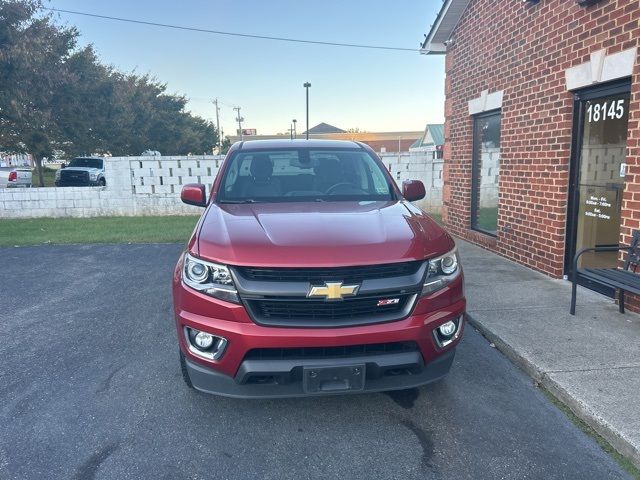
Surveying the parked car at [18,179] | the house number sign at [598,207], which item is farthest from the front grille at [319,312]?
the parked car at [18,179]

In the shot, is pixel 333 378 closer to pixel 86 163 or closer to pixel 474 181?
pixel 474 181

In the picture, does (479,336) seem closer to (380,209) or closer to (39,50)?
(380,209)

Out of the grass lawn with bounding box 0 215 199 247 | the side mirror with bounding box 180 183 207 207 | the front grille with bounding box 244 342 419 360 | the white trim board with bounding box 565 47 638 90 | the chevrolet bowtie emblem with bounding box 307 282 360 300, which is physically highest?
the white trim board with bounding box 565 47 638 90

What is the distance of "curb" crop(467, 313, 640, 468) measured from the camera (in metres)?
2.67

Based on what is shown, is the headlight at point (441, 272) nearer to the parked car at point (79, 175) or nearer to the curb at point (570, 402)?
the curb at point (570, 402)

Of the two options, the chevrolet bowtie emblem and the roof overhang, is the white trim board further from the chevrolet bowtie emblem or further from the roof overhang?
the chevrolet bowtie emblem

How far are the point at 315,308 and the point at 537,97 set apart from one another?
5092 millimetres

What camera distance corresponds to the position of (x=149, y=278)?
22.1 feet

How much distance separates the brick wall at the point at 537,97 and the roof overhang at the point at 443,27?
0.21 meters

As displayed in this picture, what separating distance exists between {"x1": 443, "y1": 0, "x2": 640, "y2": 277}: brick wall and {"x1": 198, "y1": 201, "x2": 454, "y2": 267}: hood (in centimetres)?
279

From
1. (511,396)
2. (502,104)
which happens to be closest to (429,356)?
(511,396)

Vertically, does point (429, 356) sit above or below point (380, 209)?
below

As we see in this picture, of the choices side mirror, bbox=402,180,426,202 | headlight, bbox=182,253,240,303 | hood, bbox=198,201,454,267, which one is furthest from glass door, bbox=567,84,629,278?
headlight, bbox=182,253,240,303

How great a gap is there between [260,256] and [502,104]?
585 centimetres
